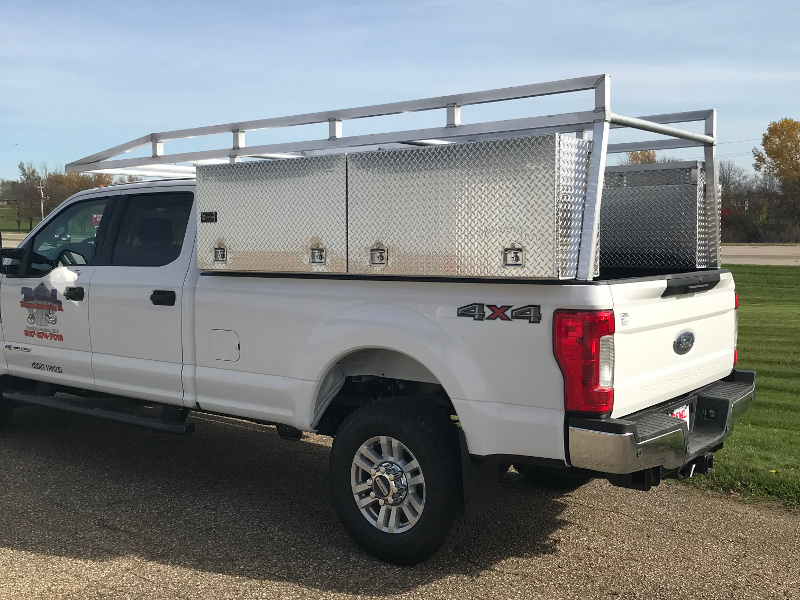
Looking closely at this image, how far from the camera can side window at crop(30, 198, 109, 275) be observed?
6.16 m

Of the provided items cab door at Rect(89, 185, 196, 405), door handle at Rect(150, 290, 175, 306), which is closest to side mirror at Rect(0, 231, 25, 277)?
cab door at Rect(89, 185, 196, 405)

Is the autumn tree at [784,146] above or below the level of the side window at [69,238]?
above

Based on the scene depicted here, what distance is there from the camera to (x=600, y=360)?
3752mm

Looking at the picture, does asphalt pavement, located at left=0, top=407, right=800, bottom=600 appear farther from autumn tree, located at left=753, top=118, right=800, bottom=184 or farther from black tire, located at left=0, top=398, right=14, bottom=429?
autumn tree, located at left=753, top=118, right=800, bottom=184

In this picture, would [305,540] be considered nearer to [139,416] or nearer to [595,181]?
[139,416]

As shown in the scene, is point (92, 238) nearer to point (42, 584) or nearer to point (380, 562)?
point (42, 584)

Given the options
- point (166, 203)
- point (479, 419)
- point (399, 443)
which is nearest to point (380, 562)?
point (399, 443)

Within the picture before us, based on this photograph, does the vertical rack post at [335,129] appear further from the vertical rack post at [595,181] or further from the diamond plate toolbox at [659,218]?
the diamond plate toolbox at [659,218]

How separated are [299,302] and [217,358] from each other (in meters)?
0.76

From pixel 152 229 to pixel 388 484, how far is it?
2622 millimetres

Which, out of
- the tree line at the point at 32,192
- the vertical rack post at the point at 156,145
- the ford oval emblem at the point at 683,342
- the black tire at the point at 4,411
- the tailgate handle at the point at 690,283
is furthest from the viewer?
the tree line at the point at 32,192

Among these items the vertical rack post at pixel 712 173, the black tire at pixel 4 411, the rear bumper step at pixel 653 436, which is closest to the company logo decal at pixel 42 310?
the black tire at pixel 4 411

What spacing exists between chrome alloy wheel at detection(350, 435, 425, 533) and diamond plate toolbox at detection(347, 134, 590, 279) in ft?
3.12

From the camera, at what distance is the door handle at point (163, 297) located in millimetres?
5348
